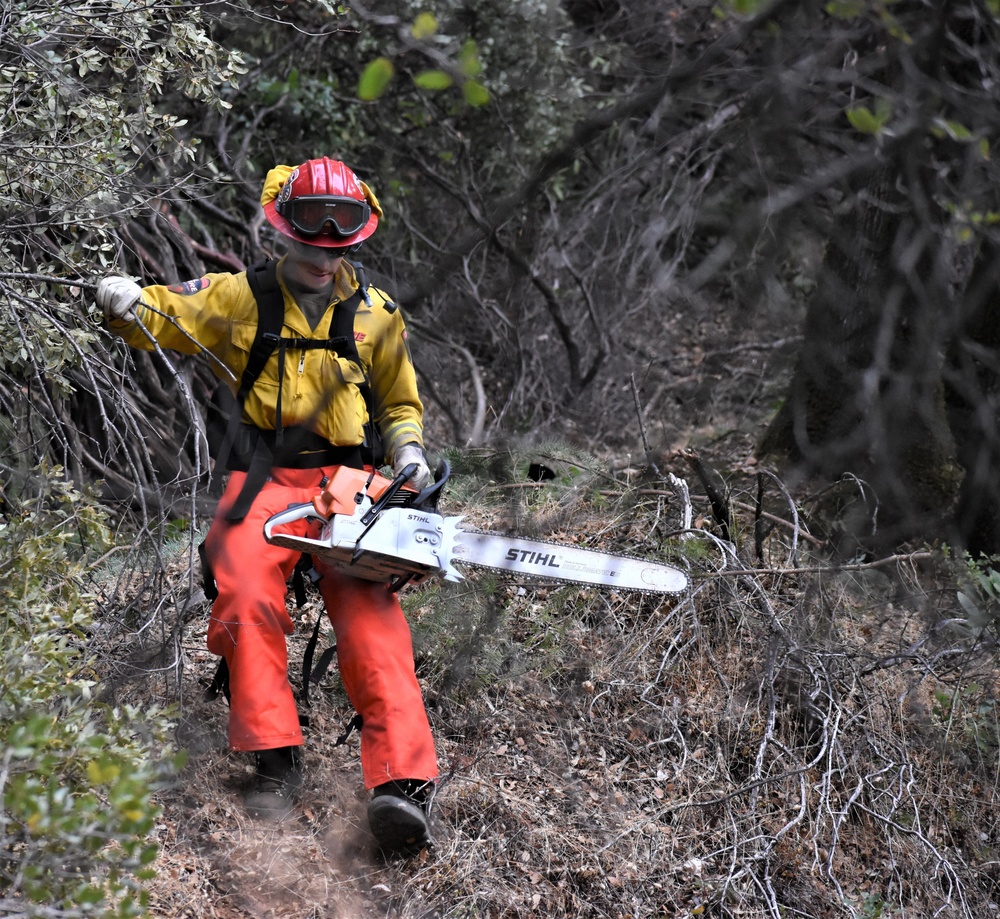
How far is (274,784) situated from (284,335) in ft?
4.87

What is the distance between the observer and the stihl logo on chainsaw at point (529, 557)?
141 inches

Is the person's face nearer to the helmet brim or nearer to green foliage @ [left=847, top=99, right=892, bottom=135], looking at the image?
the helmet brim

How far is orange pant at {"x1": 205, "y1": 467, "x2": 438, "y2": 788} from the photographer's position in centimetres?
330

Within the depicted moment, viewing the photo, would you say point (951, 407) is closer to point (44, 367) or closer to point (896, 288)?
point (896, 288)

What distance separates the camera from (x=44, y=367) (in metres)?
4.00

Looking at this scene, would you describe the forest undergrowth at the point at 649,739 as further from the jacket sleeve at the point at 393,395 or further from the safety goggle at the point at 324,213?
the safety goggle at the point at 324,213

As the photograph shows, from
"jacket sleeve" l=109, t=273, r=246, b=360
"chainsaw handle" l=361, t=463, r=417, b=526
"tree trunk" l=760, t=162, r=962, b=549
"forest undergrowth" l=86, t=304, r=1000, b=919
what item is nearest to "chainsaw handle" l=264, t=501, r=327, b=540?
"chainsaw handle" l=361, t=463, r=417, b=526

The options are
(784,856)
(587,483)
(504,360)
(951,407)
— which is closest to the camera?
(784,856)

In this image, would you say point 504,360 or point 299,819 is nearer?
point 299,819

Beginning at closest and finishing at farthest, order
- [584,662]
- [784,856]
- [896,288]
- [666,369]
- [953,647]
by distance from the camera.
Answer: [896,288] → [784,856] → [584,662] → [953,647] → [666,369]

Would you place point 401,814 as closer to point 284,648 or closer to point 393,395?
point 284,648

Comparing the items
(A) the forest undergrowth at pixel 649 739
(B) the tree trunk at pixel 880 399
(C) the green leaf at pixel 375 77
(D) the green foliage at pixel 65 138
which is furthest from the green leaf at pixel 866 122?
(D) the green foliage at pixel 65 138

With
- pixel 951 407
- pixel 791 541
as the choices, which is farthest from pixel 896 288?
pixel 951 407

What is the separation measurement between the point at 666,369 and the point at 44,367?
6.08 metres
